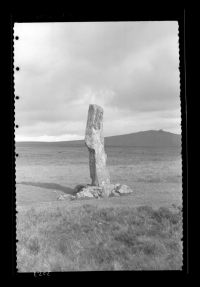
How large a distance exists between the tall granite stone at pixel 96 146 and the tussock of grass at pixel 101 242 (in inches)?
75.1

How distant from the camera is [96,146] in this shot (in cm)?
791

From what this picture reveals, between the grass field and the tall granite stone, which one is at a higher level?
the tall granite stone

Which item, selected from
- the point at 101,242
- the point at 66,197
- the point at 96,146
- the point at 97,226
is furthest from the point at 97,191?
the point at 101,242

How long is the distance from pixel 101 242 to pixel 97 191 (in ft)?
12.8

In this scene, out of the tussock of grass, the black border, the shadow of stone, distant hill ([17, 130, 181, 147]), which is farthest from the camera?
distant hill ([17, 130, 181, 147])

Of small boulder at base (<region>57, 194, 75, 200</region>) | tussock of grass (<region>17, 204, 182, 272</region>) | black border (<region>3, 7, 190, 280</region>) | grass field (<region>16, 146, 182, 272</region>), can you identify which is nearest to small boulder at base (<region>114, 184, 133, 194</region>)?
grass field (<region>16, 146, 182, 272</region>)

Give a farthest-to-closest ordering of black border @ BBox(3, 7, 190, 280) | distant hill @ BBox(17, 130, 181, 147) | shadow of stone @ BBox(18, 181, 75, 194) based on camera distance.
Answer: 1. distant hill @ BBox(17, 130, 181, 147)
2. shadow of stone @ BBox(18, 181, 75, 194)
3. black border @ BBox(3, 7, 190, 280)

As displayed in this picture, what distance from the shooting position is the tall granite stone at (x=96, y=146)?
7844 mm

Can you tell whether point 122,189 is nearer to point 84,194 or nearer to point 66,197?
point 84,194

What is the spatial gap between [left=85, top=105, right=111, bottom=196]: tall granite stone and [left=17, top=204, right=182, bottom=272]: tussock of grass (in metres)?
1.91

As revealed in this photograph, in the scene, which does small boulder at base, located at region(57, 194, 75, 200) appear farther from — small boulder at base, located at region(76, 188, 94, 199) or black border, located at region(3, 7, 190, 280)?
black border, located at region(3, 7, 190, 280)

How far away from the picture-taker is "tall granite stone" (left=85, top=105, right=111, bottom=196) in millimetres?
7844
